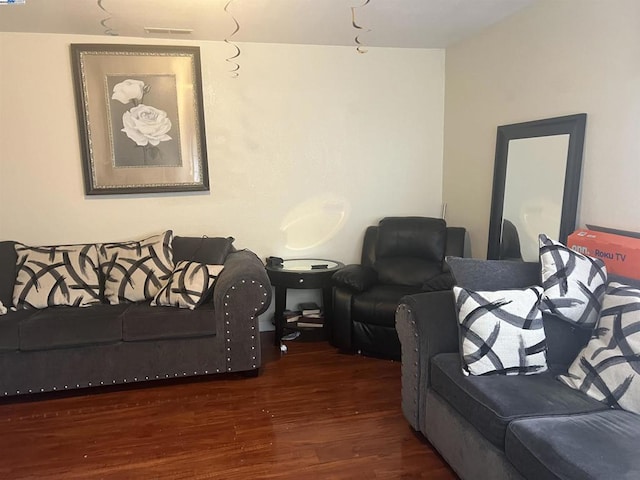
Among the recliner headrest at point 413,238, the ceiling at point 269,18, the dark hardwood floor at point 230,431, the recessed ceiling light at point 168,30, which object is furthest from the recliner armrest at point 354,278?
the recessed ceiling light at point 168,30

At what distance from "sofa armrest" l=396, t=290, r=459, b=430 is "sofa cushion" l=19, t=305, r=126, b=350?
1.74 meters

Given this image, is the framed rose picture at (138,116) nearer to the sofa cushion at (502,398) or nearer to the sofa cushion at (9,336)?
the sofa cushion at (9,336)

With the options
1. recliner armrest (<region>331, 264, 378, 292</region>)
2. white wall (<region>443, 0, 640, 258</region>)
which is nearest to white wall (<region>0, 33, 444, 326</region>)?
white wall (<region>443, 0, 640, 258</region>)

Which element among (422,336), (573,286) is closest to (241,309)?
(422,336)

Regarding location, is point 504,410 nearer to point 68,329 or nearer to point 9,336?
point 68,329

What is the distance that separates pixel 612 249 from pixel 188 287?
2.39 m

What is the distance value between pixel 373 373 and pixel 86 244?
2.26m

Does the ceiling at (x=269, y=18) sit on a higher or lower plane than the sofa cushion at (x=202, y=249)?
higher

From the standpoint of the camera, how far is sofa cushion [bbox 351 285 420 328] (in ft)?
11.0

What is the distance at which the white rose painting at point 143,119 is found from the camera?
141 inches

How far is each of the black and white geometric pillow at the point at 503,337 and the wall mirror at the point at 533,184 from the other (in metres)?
0.88

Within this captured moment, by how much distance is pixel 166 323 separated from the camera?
3.00 meters

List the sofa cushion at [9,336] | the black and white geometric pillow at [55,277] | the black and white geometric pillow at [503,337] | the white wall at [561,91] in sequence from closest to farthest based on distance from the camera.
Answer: the black and white geometric pillow at [503,337]
the white wall at [561,91]
the sofa cushion at [9,336]
the black and white geometric pillow at [55,277]

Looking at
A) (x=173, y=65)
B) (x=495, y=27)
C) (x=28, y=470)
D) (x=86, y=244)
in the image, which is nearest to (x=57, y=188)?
(x=86, y=244)
